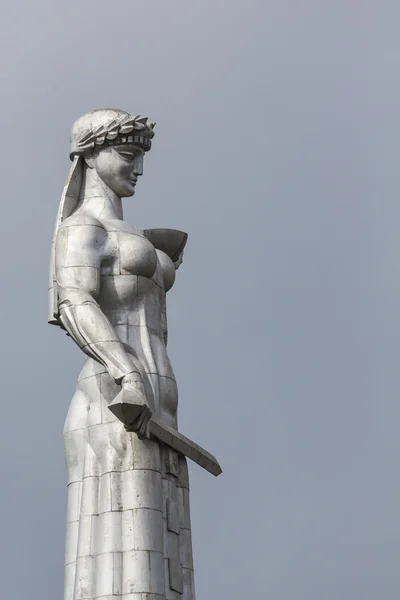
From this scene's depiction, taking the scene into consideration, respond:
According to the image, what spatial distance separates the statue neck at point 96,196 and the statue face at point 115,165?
0.07 m

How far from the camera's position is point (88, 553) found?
17.2 meters

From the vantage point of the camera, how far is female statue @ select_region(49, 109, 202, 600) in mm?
17062

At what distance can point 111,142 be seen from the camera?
18984 mm

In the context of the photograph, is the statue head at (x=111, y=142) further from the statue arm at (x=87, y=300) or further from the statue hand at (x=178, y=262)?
the statue hand at (x=178, y=262)

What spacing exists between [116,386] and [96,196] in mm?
2687

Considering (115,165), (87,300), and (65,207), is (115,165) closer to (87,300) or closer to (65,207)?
(65,207)

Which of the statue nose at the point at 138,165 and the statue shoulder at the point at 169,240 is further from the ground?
the statue nose at the point at 138,165

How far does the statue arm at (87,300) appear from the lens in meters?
17.4

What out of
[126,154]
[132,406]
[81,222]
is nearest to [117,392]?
[132,406]

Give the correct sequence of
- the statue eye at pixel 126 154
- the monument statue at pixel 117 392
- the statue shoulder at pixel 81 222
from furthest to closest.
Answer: the statue eye at pixel 126 154 → the statue shoulder at pixel 81 222 → the monument statue at pixel 117 392

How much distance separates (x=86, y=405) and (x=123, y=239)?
212cm

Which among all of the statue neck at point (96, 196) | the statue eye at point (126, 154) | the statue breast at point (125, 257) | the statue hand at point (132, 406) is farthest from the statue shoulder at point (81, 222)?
the statue hand at point (132, 406)

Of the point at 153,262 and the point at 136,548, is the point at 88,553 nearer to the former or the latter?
the point at 136,548

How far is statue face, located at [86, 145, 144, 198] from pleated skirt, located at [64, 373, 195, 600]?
2.68 metres
